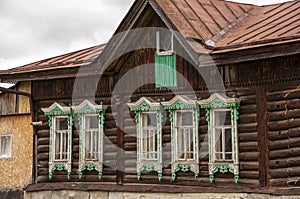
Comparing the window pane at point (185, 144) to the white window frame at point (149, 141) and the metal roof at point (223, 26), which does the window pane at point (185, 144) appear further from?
the metal roof at point (223, 26)

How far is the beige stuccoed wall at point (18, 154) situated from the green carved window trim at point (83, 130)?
2.14 metres

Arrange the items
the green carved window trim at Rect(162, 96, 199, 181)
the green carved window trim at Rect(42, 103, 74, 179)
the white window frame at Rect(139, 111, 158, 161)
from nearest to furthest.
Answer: the green carved window trim at Rect(162, 96, 199, 181)
the white window frame at Rect(139, 111, 158, 161)
the green carved window trim at Rect(42, 103, 74, 179)

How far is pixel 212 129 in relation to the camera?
531 inches

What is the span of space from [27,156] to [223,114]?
6449 millimetres

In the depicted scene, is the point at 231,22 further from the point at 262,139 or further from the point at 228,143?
the point at 262,139

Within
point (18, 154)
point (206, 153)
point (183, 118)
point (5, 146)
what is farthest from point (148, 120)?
point (5, 146)

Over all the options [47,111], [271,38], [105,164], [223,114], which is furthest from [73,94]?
[271,38]

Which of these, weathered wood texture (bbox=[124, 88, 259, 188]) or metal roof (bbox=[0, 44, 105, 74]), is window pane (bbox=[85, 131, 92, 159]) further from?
metal roof (bbox=[0, 44, 105, 74])

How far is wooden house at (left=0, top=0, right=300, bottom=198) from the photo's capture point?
12617 mm

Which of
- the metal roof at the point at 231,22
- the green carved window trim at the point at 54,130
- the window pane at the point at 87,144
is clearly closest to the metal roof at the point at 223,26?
the metal roof at the point at 231,22

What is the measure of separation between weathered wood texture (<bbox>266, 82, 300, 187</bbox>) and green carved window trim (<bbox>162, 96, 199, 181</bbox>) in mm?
1767

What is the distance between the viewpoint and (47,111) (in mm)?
16266

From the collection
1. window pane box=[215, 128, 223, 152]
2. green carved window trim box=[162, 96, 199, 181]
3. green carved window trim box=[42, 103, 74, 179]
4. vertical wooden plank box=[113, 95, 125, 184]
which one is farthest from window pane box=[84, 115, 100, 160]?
window pane box=[215, 128, 223, 152]

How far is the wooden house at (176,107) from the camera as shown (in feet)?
41.4
